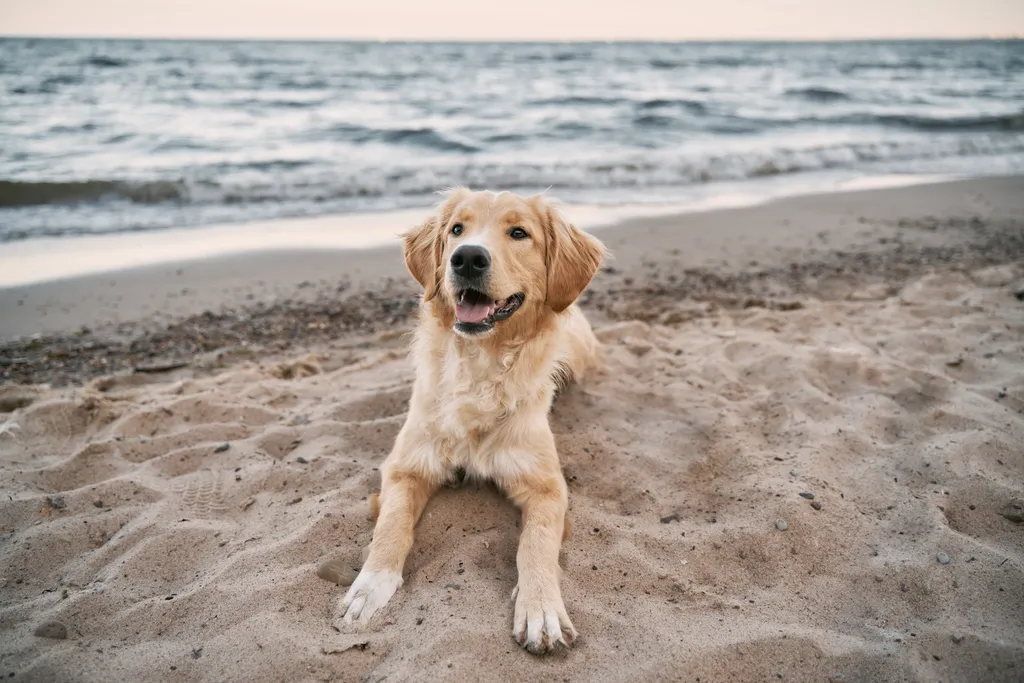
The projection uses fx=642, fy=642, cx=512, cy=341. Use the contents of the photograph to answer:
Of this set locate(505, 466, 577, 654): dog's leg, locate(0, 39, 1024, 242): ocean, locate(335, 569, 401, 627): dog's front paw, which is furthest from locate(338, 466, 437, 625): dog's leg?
locate(0, 39, 1024, 242): ocean

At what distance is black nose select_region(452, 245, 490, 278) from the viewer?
2998mm

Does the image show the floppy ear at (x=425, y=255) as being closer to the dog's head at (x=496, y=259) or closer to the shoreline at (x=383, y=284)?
the dog's head at (x=496, y=259)

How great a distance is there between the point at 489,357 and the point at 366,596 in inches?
50.6

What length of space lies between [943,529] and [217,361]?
479 cm

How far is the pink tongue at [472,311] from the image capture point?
313 cm

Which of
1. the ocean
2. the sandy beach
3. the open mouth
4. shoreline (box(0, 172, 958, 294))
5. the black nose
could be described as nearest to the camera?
the sandy beach

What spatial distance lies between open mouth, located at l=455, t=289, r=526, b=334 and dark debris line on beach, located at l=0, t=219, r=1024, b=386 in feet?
8.56

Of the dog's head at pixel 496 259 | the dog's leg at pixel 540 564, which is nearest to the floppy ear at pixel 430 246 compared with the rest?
the dog's head at pixel 496 259

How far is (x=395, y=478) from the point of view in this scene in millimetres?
3203

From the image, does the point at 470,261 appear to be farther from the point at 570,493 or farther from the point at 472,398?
the point at 570,493

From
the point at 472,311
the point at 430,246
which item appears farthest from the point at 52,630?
the point at 430,246

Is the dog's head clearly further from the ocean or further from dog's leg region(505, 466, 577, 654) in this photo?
the ocean

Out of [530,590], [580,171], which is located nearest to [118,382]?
[530,590]

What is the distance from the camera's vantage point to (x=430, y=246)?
3645mm
